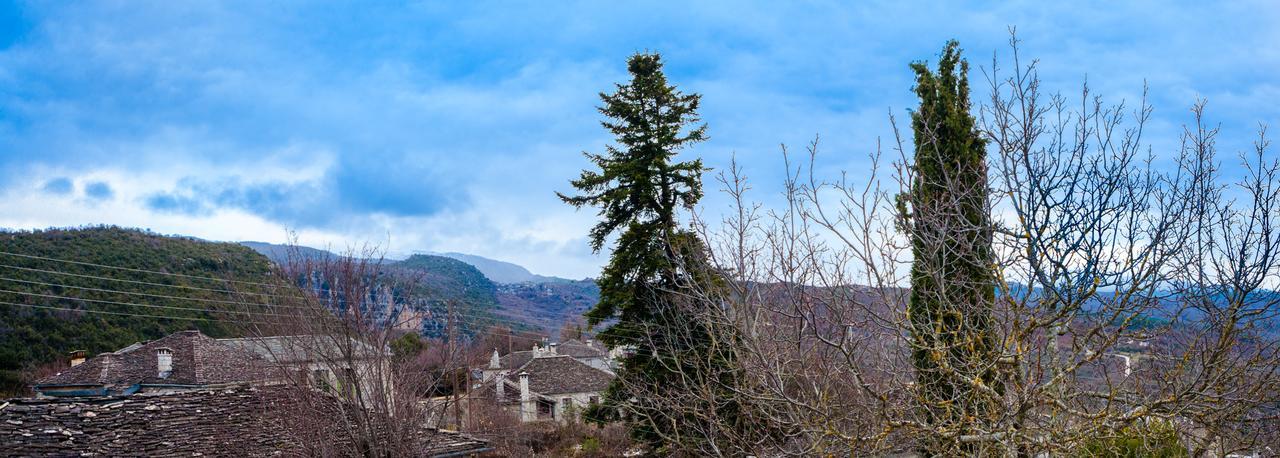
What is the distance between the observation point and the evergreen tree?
17.2 meters

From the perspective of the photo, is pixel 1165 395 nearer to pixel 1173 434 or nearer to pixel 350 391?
pixel 1173 434

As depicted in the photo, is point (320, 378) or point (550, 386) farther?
point (550, 386)

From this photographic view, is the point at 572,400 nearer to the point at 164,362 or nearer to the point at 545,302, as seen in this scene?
the point at 164,362

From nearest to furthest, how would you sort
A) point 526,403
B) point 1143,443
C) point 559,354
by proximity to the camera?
point 1143,443 → point 526,403 → point 559,354

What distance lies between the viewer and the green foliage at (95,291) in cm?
3772

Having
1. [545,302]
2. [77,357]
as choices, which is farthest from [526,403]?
[545,302]

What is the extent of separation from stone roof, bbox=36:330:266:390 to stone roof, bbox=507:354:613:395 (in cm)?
1135

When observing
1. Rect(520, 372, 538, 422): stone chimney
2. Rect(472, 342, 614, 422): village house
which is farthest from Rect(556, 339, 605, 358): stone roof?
Rect(520, 372, 538, 422): stone chimney

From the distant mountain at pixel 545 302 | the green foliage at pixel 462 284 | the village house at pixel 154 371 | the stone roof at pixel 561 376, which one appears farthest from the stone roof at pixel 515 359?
the distant mountain at pixel 545 302

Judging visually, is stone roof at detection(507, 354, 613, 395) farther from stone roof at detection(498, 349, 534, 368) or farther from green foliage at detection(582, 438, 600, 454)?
green foliage at detection(582, 438, 600, 454)

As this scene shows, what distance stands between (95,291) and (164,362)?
1768 centimetres

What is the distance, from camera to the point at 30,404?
1482 centimetres

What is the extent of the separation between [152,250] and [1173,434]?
53757 millimetres

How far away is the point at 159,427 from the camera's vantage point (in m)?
14.6
